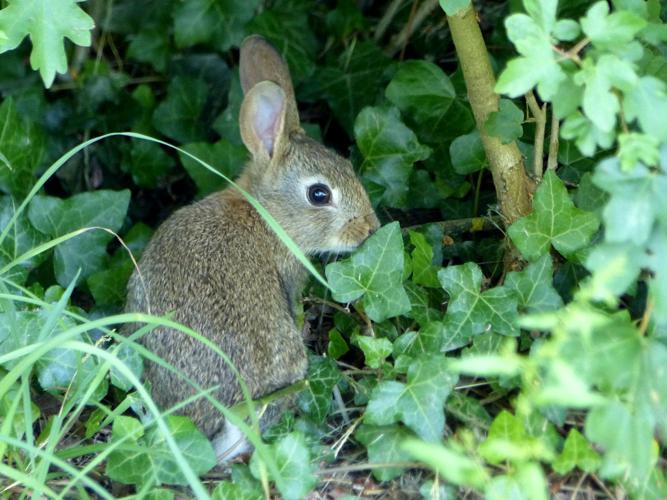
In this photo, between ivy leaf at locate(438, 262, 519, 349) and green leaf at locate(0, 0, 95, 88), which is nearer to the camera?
green leaf at locate(0, 0, 95, 88)

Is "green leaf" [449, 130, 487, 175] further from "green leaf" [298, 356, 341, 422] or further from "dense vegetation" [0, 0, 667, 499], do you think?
"green leaf" [298, 356, 341, 422]

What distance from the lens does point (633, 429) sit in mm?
3025

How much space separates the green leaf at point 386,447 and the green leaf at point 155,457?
0.62 meters

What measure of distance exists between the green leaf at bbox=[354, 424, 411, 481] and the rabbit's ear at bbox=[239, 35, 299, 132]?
2002 millimetres

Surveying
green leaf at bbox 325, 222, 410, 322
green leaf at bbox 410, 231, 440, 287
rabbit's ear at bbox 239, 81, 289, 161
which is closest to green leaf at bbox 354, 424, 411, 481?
green leaf at bbox 325, 222, 410, 322

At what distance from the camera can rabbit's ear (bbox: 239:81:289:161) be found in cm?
523

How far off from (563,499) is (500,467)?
287 mm

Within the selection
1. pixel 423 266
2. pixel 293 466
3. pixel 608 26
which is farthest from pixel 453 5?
pixel 293 466

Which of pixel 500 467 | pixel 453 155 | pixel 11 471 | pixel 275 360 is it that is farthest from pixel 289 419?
pixel 453 155

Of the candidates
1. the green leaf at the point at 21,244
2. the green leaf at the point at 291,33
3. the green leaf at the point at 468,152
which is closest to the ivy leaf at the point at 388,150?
the green leaf at the point at 468,152

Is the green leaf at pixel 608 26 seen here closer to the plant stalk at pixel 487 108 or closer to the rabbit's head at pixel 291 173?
the plant stalk at pixel 487 108

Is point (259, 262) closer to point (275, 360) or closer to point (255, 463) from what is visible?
point (275, 360)

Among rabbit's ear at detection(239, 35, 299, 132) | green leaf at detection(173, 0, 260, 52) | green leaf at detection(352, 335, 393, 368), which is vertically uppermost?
green leaf at detection(173, 0, 260, 52)

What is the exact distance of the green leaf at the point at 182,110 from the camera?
6367 mm
